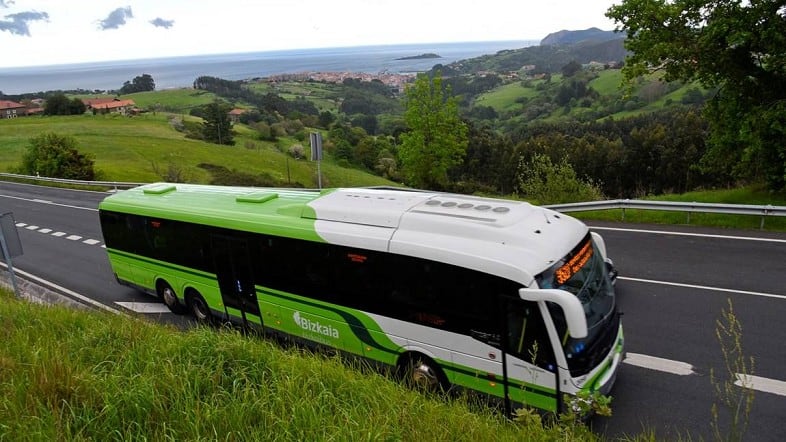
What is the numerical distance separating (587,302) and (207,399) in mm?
4692

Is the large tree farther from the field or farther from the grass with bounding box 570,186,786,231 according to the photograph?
the field

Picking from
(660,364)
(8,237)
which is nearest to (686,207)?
(660,364)

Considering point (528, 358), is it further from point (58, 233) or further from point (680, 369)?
point (58, 233)

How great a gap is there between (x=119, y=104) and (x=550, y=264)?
147 m

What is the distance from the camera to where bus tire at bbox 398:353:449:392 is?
283 inches

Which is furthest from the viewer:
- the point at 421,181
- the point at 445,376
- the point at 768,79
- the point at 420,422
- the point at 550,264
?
the point at 421,181

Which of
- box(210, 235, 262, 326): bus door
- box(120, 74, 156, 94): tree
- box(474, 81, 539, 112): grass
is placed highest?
box(120, 74, 156, 94): tree

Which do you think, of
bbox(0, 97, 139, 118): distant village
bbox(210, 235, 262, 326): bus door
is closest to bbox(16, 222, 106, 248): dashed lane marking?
bbox(210, 235, 262, 326): bus door

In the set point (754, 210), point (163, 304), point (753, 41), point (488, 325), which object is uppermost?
point (753, 41)

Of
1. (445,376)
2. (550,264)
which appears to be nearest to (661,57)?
(550,264)

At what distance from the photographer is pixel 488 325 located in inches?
255

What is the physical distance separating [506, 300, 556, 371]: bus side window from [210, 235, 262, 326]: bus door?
518 centimetres

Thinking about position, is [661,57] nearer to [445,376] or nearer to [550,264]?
[550,264]

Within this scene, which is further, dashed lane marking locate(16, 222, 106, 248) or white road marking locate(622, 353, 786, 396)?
dashed lane marking locate(16, 222, 106, 248)
